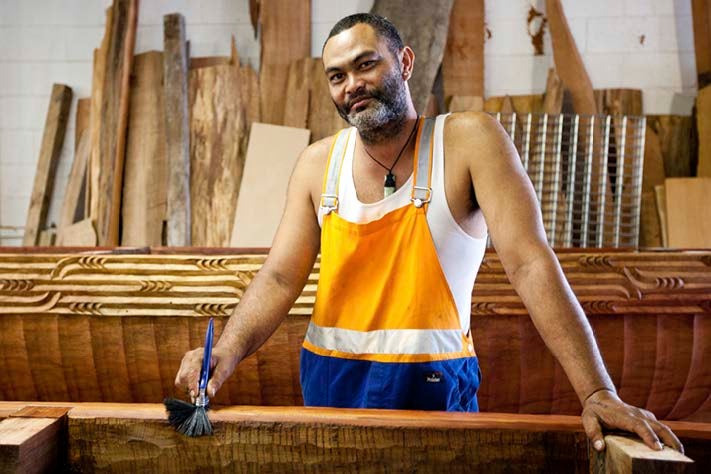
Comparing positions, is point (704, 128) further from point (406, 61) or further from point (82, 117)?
point (82, 117)

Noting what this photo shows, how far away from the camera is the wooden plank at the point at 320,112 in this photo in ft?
13.9

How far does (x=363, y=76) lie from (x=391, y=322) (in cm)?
60

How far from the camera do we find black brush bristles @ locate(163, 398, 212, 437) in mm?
1029

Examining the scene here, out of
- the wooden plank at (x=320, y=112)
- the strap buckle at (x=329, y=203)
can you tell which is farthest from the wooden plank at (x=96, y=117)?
the strap buckle at (x=329, y=203)

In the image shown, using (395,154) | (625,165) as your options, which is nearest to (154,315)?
(395,154)

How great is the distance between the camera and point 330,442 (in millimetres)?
1016

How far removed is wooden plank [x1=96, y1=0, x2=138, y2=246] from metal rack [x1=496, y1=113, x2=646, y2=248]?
2568 mm

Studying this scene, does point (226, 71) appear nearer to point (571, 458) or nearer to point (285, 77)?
point (285, 77)

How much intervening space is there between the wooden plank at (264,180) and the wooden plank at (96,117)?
1035mm

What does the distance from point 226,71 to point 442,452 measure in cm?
376

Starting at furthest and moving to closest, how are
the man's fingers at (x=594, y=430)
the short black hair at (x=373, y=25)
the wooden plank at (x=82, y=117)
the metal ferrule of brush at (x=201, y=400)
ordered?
the wooden plank at (x=82, y=117)
the short black hair at (x=373, y=25)
the metal ferrule of brush at (x=201, y=400)
the man's fingers at (x=594, y=430)

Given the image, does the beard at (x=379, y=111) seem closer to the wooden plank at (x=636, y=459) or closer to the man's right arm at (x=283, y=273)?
the man's right arm at (x=283, y=273)

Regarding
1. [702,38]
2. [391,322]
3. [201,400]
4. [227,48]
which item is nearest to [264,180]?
[227,48]

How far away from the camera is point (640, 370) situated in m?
2.34
